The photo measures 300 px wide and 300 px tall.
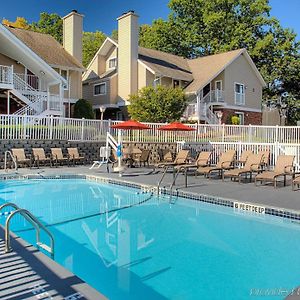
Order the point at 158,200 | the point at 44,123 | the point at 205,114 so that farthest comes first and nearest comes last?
the point at 205,114, the point at 44,123, the point at 158,200

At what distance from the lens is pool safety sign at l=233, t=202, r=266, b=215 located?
8459 mm

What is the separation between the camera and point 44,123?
56.8 feet

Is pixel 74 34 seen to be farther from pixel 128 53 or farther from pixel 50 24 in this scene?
pixel 50 24

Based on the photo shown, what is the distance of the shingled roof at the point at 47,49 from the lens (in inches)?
1022

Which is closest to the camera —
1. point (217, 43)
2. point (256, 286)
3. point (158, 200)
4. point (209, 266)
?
point (256, 286)

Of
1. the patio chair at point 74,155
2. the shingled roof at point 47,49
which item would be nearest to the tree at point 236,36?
the shingled roof at point 47,49

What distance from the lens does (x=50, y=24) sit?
47.4 metres

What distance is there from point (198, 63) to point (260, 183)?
893 inches

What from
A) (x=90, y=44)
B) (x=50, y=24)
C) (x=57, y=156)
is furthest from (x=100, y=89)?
(x=50, y=24)

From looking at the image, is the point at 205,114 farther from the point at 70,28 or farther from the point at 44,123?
the point at 44,123

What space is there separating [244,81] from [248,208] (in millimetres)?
26232

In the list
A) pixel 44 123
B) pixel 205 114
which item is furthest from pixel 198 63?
pixel 44 123

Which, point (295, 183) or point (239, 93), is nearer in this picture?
point (295, 183)

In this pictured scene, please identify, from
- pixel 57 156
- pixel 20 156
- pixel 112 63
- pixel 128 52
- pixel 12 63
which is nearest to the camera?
pixel 20 156
